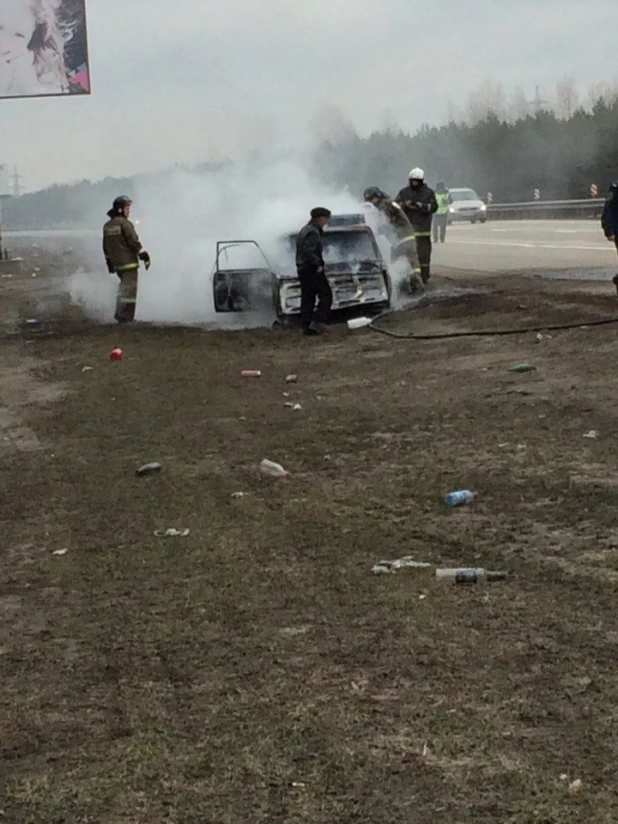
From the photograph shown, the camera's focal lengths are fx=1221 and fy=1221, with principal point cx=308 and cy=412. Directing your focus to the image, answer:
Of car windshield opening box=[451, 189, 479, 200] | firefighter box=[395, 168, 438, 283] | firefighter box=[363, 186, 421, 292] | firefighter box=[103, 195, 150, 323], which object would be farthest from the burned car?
car windshield opening box=[451, 189, 479, 200]

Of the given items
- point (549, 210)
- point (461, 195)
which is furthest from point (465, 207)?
point (549, 210)

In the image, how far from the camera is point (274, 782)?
12.0ft

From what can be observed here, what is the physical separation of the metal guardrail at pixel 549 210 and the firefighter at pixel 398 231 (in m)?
27.4

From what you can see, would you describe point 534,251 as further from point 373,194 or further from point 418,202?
point 373,194

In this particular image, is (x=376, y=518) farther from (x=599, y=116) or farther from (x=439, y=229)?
(x=599, y=116)

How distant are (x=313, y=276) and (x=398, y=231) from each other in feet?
9.63

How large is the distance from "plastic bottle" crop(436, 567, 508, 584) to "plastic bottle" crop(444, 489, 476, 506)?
1296mm

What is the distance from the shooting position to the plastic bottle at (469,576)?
Result: 17.8 feet

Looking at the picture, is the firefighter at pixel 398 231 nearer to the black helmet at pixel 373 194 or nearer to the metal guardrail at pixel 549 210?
the black helmet at pixel 373 194

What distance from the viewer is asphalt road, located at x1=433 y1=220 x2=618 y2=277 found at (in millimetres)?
22562

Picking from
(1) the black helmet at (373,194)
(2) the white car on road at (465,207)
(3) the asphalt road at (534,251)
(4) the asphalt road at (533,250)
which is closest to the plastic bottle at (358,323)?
(1) the black helmet at (373,194)

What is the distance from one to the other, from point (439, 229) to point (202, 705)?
113 feet

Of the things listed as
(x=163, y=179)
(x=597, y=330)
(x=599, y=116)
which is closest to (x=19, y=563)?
(x=597, y=330)

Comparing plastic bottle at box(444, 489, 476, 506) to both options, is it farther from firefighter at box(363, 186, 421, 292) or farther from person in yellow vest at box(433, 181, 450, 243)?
person in yellow vest at box(433, 181, 450, 243)
